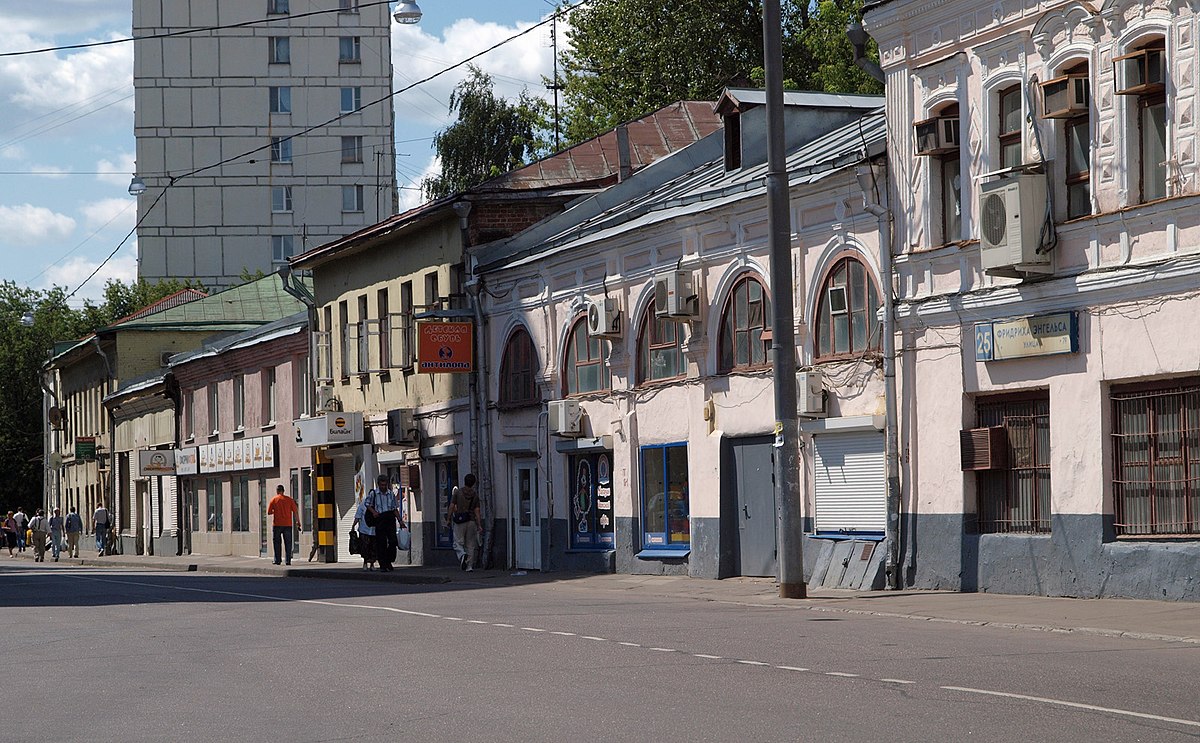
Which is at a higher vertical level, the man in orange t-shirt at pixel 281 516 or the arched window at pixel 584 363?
the arched window at pixel 584 363

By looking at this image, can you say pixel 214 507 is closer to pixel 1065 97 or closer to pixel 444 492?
pixel 444 492

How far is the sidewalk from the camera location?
15703 millimetres

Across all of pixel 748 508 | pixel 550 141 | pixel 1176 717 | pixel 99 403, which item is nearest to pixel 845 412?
pixel 748 508

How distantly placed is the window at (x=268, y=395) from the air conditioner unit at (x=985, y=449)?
28.3m

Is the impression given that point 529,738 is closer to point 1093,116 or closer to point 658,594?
point 1093,116

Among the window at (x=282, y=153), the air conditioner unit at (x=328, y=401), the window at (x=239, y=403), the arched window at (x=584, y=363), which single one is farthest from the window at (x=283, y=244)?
the arched window at (x=584, y=363)

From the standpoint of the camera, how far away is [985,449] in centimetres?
2050

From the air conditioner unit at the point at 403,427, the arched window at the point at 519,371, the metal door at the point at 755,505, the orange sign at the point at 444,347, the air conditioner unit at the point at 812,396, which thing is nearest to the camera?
the air conditioner unit at the point at 812,396

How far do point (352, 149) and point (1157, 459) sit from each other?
7015 centimetres

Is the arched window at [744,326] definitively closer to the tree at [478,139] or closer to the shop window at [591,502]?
the shop window at [591,502]

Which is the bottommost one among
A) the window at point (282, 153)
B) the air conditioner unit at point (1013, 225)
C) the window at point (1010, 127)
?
the air conditioner unit at point (1013, 225)

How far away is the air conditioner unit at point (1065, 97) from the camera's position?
19.1 m

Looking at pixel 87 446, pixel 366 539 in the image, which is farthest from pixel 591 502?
pixel 87 446

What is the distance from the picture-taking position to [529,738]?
941 cm
